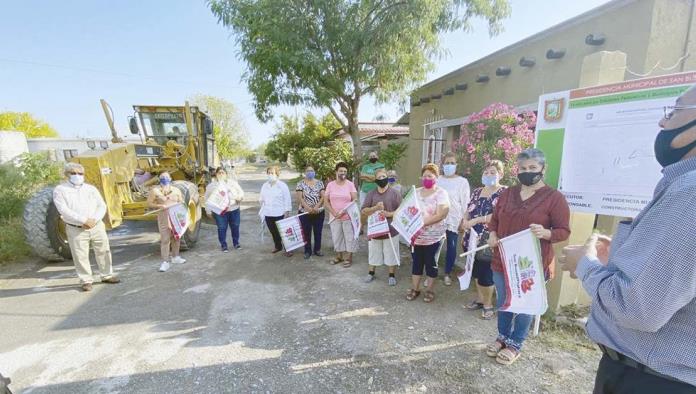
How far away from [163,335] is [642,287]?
3.79 meters

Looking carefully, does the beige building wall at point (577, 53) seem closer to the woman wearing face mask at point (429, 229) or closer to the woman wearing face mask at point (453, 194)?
the woman wearing face mask at point (453, 194)

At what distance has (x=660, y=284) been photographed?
94 cm

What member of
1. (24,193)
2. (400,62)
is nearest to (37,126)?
(24,193)

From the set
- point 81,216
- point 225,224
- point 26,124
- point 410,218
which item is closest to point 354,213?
point 410,218

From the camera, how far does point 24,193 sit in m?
6.46

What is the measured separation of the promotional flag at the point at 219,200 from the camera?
564 cm

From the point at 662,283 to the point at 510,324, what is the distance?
6.99 feet

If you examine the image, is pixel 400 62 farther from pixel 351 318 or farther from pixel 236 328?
pixel 236 328

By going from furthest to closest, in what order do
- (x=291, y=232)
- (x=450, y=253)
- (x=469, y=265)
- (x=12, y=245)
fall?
(x=291, y=232), (x=12, y=245), (x=450, y=253), (x=469, y=265)

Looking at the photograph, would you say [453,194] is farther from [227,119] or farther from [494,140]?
[227,119]

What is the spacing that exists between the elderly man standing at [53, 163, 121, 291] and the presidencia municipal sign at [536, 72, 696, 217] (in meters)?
5.53

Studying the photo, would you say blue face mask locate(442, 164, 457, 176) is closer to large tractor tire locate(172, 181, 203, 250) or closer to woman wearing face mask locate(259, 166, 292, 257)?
woman wearing face mask locate(259, 166, 292, 257)

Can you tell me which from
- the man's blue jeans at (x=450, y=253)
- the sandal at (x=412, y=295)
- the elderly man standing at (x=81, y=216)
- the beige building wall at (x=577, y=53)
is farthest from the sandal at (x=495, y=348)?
the elderly man standing at (x=81, y=216)

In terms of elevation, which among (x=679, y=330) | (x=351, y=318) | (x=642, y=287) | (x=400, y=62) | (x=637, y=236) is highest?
(x=400, y=62)
